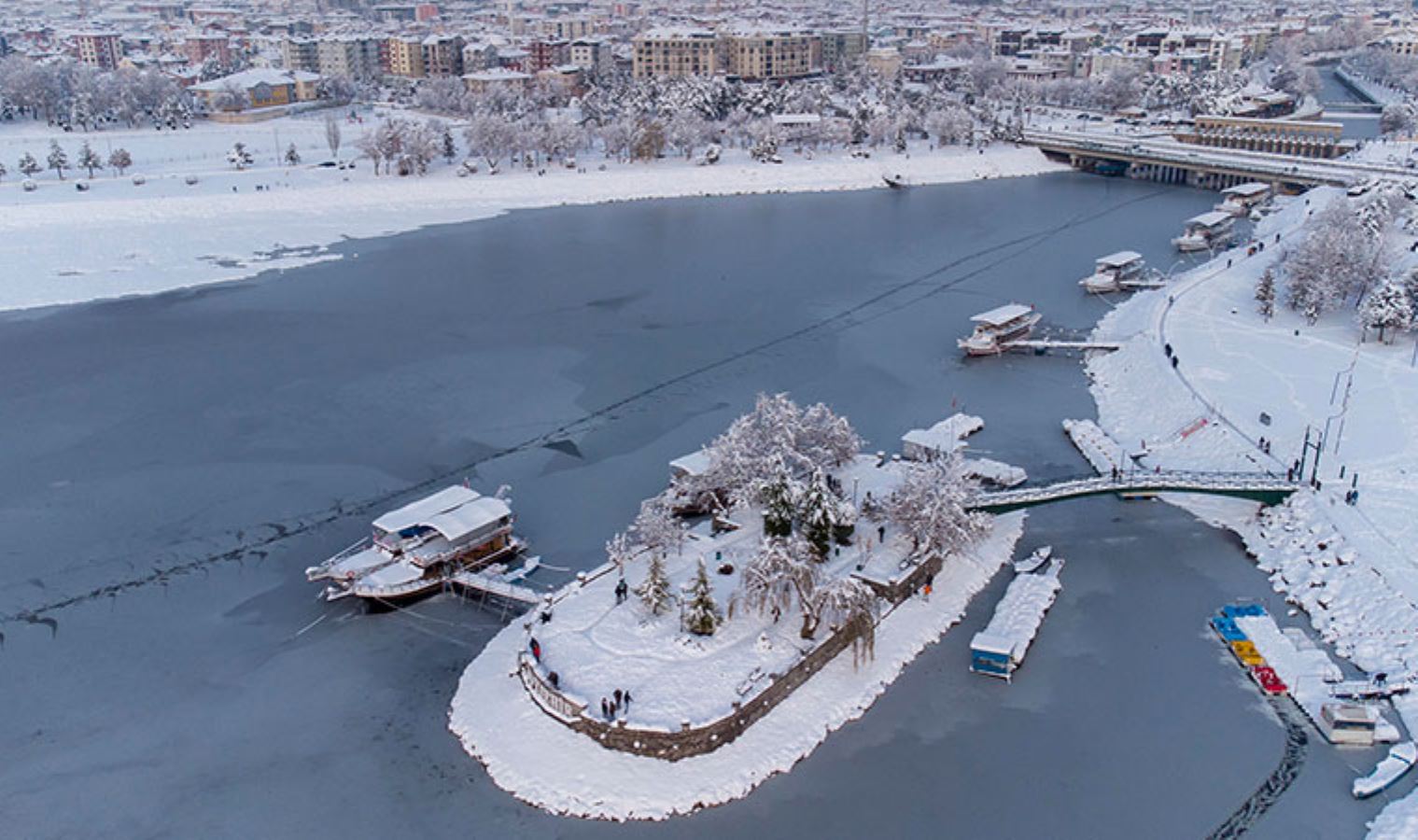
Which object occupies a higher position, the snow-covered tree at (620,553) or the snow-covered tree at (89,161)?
the snow-covered tree at (89,161)

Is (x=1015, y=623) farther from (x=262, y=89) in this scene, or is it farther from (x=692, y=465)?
(x=262, y=89)

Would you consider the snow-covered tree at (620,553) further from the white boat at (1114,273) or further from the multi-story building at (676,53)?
the multi-story building at (676,53)

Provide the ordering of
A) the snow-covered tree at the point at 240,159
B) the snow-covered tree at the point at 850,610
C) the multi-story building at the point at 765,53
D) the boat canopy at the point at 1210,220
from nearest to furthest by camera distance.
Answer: the snow-covered tree at the point at 850,610 → the boat canopy at the point at 1210,220 → the snow-covered tree at the point at 240,159 → the multi-story building at the point at 765,53

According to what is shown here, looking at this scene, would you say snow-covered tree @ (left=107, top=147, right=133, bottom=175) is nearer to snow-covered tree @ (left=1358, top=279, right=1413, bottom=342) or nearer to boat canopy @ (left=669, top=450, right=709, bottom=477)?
boat canopy @ (left=669, top=450, right=709, bottom=477)

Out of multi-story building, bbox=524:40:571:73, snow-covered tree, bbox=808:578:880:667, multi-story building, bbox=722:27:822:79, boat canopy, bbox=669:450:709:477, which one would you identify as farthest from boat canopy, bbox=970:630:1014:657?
multi-story building, bbox=524:40:571:73

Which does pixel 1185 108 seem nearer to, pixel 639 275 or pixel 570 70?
pixel 570 70

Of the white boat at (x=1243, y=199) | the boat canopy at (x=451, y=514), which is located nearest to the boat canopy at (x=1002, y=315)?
the boat canopy at (x=451, y=514)

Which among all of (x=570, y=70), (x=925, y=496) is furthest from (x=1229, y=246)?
(x=570, y=70)
